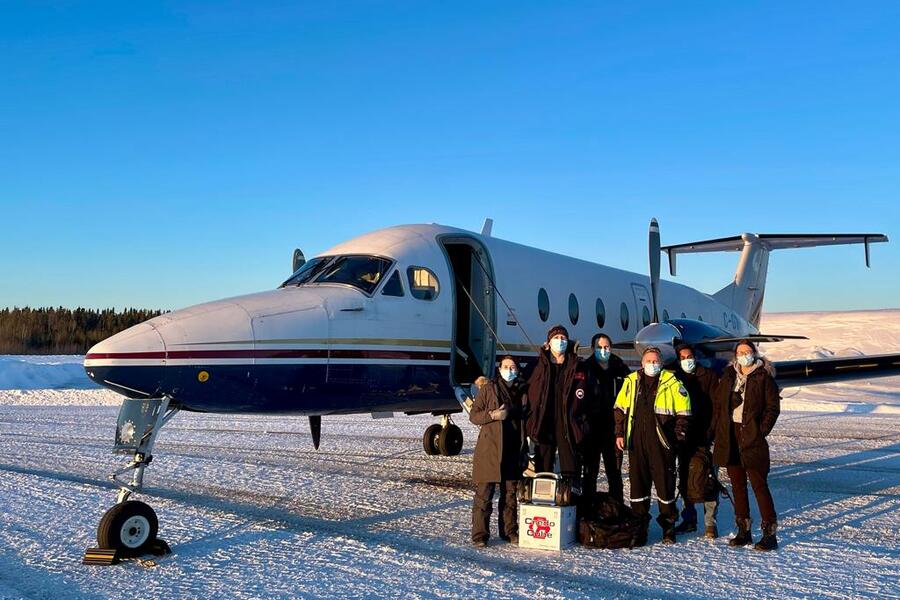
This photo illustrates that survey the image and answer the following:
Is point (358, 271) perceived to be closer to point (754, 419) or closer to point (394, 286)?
point (394, 286)

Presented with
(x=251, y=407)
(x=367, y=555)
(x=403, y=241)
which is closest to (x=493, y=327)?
(x=403, y=241)

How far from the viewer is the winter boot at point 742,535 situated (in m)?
7.27

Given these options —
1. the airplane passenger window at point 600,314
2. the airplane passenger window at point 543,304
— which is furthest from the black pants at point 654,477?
the airplane passenger window at point 600,314

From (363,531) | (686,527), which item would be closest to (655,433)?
(686,527)

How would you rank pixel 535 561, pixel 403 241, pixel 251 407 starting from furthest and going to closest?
pixel 403 241 < pixel 251 407 < pixel 535 561

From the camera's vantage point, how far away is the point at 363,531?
25.6ft

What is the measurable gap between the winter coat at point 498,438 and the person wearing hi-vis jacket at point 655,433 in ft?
3.78

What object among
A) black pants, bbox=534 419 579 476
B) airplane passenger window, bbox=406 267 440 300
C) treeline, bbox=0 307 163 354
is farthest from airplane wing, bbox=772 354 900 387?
treeline, bbox=0 307 163 354

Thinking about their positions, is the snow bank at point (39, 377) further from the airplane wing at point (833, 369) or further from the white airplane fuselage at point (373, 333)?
the airplane wing at point (833, 369)

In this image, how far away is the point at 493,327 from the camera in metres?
10.9

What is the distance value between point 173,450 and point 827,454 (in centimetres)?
1220

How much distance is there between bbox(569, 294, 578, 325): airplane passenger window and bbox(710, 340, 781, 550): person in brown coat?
514 centimetres

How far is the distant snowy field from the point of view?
5832mm

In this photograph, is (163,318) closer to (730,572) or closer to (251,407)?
(251,407)
